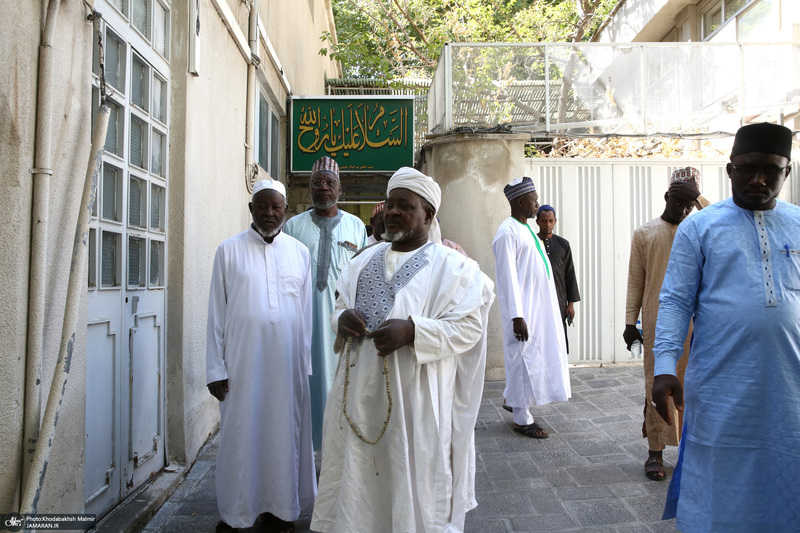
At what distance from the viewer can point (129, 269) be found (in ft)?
11.4

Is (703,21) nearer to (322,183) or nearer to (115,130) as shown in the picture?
(322,183)

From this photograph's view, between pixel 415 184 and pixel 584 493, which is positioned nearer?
pixel 415 184

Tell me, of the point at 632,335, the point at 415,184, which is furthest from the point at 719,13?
the point at 415,184

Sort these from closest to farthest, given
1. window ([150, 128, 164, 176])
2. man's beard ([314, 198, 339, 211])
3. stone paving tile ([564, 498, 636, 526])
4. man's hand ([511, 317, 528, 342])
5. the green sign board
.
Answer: stone paving tile ([564, 498, 636, 526]), window ([150, 128, 164, 176]), man's beard ([314, 198, 339, 211]), man's hand ([511, 317, 528, 342]), the green sign board

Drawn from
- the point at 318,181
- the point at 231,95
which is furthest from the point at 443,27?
the point at 318,181

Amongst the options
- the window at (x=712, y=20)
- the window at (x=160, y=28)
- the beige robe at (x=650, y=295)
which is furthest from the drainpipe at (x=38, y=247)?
the window at (x=712, y=20)

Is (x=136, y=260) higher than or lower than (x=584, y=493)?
higher

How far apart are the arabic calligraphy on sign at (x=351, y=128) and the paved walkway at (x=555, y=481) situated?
17.8 ft

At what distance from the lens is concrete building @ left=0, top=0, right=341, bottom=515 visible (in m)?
2.26

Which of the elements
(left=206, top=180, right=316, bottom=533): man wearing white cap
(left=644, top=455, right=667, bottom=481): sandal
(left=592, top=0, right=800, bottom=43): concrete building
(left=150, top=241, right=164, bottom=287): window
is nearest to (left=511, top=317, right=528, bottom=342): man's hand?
(left=644, top=455, right=667, bottom=481): sandal

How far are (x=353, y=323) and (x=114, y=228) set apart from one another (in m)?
1.67

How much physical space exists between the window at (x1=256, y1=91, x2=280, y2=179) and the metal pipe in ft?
14.6

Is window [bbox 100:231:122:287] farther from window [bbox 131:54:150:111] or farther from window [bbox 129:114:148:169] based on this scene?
window [bbox 131:54:150:111]

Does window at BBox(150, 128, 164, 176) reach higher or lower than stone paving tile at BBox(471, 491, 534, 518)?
higher
